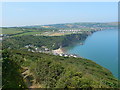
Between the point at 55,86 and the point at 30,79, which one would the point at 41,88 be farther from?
the point at 30,79

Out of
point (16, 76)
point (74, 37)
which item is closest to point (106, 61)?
point (16, 76)

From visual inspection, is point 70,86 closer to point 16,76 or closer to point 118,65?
point 16,76

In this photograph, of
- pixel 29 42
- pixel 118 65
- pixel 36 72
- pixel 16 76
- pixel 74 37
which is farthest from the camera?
pixel 74 37

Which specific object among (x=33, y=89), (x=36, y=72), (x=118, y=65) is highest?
(x=36, y=72)

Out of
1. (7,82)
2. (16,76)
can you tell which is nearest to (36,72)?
(16,76)

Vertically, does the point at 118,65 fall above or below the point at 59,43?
below

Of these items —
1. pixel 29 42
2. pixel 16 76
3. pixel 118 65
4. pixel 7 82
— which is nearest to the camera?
pixel 7 82

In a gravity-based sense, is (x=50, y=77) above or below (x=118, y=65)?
above

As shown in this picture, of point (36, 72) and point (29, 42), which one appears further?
point (29, 42)

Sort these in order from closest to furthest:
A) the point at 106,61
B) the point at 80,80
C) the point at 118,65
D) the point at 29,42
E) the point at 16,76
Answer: the point at 16,76
the point at 80,80
the point at 118,65
the point at 106,61
the point at 29,42
